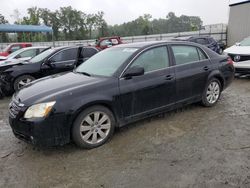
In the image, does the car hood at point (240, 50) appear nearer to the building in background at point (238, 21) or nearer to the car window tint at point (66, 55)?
the car window tint at point (66, 55)

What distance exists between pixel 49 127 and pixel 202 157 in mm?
2153

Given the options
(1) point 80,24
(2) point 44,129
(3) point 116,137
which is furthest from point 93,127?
(1) point 80,24

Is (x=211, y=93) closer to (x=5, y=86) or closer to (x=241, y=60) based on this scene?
(x=241, y=60)

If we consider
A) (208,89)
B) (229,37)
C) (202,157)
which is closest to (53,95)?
(202,157)

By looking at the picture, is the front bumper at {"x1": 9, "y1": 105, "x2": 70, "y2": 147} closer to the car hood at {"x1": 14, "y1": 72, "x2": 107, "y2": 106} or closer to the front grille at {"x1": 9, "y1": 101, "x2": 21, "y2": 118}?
the front grille at {"x1": 9, "y1": 101, "x2": 21, "y2": 118}

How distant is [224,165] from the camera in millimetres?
3418

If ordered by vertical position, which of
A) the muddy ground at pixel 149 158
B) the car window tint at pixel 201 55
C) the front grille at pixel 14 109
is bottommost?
the muddy ground at pixel 149 158

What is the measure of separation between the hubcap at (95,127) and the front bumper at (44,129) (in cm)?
27

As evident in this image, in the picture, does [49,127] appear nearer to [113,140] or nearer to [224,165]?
[113,140]

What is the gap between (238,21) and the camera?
834 inches

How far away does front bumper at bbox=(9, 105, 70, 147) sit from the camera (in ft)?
11.9

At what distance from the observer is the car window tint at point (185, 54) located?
5121 millimetres

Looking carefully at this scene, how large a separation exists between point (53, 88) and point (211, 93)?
342 centimetres

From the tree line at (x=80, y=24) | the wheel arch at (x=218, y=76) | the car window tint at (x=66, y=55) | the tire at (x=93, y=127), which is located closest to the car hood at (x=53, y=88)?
the tire at (x=93, y=127)
